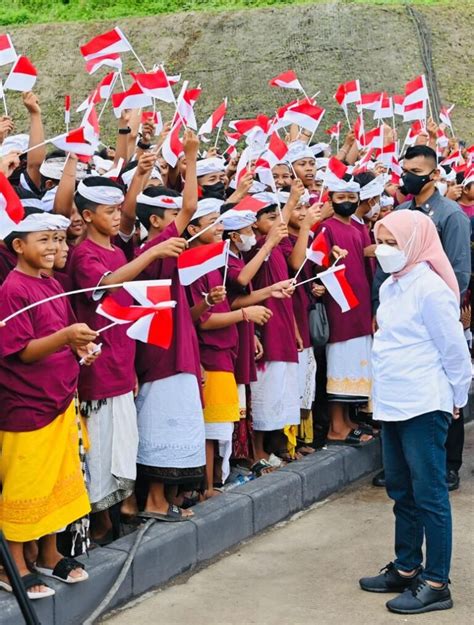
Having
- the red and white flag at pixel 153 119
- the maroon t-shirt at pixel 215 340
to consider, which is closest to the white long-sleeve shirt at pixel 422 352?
the maroon t-shirt at pixel 215 340

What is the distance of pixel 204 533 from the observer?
5.72 meters

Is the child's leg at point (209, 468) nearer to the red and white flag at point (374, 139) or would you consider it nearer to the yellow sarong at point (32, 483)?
the yellow sarong at point (32, 483)

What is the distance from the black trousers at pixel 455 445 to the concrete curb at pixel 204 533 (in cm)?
65

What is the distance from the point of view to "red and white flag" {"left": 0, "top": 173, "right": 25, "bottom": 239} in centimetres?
441

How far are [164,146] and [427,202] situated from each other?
1.84 metres

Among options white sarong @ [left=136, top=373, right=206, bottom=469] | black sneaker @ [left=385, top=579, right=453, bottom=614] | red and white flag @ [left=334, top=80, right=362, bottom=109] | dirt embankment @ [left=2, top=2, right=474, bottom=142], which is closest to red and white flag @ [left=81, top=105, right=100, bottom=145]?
white sarong @ [left=136, top=373, right=206, bottom=469]

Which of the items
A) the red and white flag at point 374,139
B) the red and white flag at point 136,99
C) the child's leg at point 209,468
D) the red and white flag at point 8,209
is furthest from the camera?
the red and white flag at point 374,139

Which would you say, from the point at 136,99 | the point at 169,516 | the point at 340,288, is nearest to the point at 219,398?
the point at 169,516

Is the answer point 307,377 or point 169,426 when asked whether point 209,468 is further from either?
point 307,377

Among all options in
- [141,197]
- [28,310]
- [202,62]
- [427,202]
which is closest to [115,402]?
[28,310]

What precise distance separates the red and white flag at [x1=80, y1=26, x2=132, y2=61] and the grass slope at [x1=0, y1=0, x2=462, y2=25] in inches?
694

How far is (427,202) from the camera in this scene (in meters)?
7.25

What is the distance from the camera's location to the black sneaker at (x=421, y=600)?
498cm

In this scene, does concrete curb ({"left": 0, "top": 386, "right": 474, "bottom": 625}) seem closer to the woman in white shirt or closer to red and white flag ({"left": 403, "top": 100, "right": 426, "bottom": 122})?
the woman in white shirt
